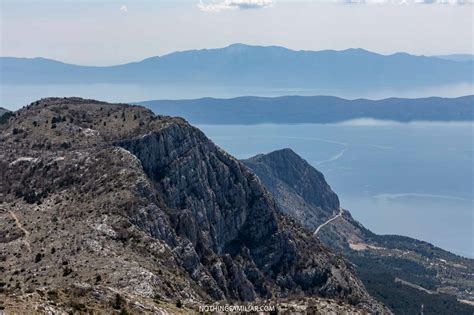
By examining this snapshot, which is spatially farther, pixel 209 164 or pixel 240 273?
pixel 209 164

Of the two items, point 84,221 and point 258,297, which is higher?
point 84,221

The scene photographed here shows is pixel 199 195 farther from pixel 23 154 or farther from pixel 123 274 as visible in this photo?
pixel 123 274

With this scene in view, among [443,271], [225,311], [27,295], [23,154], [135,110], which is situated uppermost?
[135,110]

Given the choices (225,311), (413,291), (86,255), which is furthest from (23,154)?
(413,291)

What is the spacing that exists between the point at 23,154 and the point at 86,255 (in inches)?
1655

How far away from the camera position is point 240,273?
89.9 meters

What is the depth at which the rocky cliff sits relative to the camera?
60344 mm

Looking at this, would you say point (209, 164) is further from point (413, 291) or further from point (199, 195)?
point (413, 291)

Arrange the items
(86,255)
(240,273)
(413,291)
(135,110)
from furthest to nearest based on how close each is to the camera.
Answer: (413,291) < (135,110) < (240,273) < (86,255)

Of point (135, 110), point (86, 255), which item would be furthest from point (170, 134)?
point (86, 255)

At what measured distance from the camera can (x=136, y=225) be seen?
76125 mm

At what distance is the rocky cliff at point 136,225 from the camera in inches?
2376

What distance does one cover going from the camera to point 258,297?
9181 centimetres

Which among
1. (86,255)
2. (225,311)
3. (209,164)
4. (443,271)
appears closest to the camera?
(225,311)
